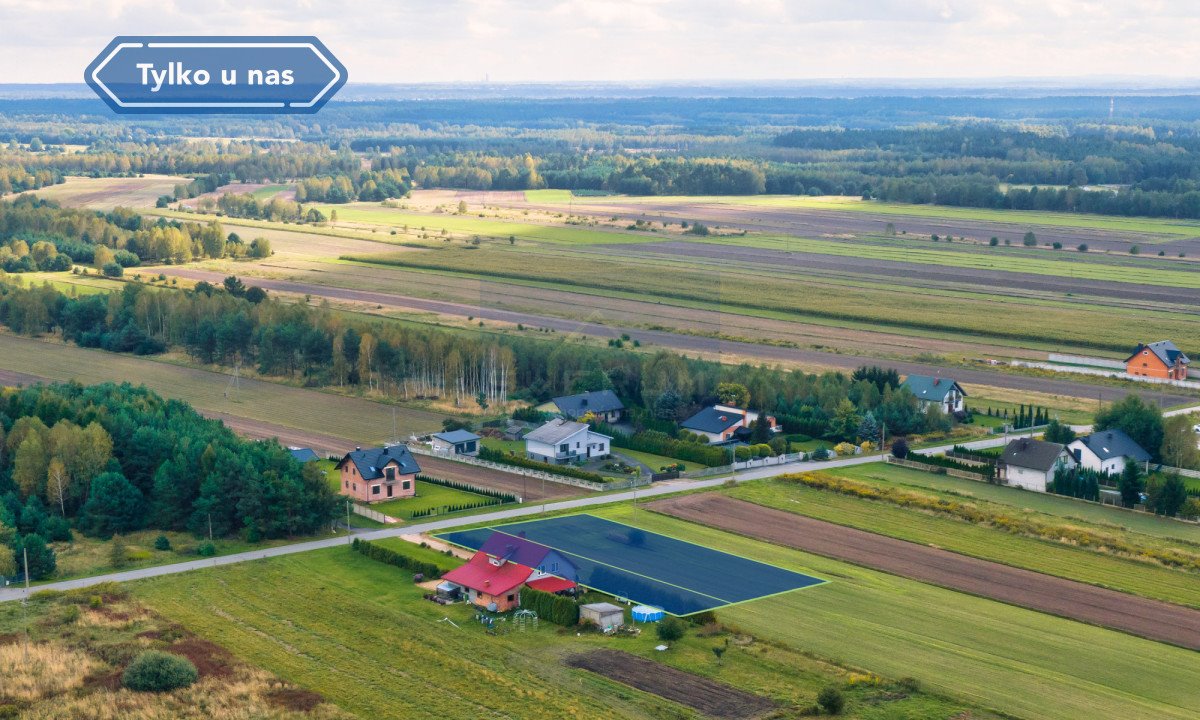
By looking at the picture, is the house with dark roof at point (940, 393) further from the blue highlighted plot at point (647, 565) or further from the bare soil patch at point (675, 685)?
the bare soil patch at point (675, 685)

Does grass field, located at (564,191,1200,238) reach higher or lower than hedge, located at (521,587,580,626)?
higher

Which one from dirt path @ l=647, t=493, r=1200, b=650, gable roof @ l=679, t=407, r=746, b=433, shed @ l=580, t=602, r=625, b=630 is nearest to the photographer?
shed @ l=580, t=602, r=625, b=630

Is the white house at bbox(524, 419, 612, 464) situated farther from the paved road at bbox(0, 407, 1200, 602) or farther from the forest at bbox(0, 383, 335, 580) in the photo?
the forest at bbox(0, 383, 335, 580)

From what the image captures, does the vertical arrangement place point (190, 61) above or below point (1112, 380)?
above

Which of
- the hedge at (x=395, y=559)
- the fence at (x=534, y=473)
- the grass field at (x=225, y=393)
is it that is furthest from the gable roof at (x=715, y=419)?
the hedge at (x=395, y=559)

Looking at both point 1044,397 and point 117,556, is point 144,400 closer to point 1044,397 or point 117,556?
point 117,556

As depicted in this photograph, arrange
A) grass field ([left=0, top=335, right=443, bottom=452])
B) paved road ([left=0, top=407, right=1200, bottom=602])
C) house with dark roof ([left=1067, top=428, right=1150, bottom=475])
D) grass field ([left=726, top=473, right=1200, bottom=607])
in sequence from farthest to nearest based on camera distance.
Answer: grass field ([left=0, top=335, right=443, bottom=452]), house with dark roof ([left=1067, top=428, right=1150, bottom=475]), paved road ([left=0, top=407, right=1200, bottom=602]), grass field ([left=726, top=473, right=1200, bottom=607])

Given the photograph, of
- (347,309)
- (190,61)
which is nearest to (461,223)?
(347,309)

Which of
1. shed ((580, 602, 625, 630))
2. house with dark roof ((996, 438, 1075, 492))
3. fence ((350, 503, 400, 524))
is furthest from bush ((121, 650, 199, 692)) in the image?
house with dark roof ((996, 438, 1075, 492))
